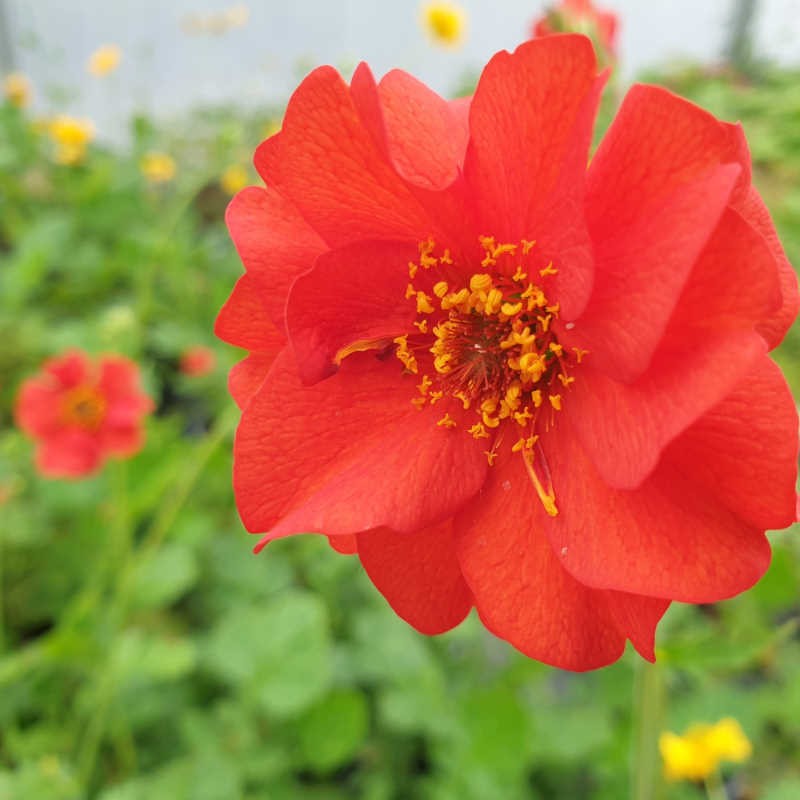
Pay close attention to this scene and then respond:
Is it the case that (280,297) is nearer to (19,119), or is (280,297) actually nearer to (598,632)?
(598,632)

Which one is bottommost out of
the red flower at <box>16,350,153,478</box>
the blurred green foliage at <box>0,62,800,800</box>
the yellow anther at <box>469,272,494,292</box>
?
the blurred green foliage at <box>0,62,800,800</box>

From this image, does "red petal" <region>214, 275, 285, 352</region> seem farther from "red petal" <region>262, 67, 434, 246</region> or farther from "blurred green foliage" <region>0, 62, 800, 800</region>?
"blurred green foliage" <region>0, 62, 800, 800</region>

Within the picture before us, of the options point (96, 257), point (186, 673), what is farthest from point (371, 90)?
point (96, 257)

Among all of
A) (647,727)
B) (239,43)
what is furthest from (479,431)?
(239,43)

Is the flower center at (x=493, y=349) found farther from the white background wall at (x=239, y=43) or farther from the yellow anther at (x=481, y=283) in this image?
the white background wall at (x=239, y=43)

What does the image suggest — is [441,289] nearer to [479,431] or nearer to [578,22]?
[479,431]

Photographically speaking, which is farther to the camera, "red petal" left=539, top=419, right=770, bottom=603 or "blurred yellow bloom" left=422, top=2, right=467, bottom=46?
"blurred yellow bloom" left=422, top=2, right=467, bottom=46

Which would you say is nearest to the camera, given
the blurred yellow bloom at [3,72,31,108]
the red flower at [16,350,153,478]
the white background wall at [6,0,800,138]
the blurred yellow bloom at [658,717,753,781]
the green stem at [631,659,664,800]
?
the green stem at [631,659,664,800]

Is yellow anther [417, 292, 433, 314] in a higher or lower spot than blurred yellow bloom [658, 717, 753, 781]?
higher

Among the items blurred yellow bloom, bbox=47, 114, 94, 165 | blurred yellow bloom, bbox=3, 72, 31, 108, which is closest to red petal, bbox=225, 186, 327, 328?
blurred yellow bloom, bbox=47, 114, 94, 165
